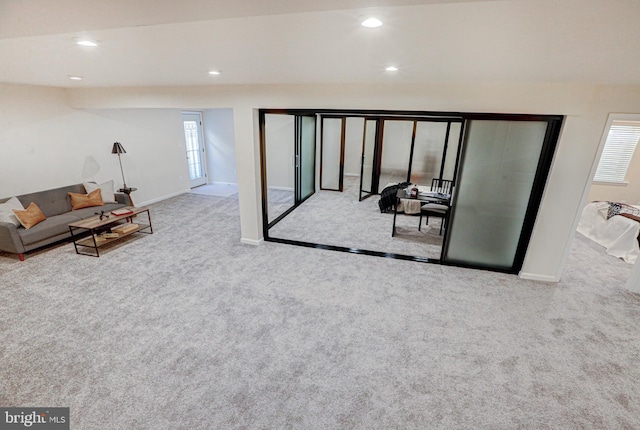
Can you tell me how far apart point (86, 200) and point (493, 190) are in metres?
6.17

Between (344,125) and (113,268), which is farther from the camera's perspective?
(344,125)

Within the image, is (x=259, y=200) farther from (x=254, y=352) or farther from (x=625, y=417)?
(x=625, y=417)

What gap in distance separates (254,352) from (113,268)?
8.17 feet

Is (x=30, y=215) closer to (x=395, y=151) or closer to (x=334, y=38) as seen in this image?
(x=334, y=38)

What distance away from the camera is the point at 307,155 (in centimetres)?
681

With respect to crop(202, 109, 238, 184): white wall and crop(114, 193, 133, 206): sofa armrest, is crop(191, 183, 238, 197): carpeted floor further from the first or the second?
crop(114, 193, 133, 206): sofa armrest

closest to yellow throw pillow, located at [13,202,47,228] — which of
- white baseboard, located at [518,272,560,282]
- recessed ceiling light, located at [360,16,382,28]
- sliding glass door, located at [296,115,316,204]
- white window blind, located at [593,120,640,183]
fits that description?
sliding glass door, located at [296,115,316,204]

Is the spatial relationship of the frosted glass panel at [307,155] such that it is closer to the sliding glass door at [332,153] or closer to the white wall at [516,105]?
the sliding glass door at [332,153]

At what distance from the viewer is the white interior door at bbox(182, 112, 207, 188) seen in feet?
24.7

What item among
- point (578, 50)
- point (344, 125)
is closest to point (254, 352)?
point (578, 50)

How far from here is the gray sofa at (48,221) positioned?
142 inches

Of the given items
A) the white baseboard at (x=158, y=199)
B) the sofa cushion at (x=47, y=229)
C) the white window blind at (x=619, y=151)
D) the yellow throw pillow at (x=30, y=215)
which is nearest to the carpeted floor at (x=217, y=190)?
the white baseboard at (x=158, y=199)

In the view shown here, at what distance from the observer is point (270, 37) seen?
5.19ft

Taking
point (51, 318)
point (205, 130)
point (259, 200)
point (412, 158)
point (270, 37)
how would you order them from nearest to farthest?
point (270, 37), point (51, 318), point (259, 200), point (412, 158), point (205, 130)
